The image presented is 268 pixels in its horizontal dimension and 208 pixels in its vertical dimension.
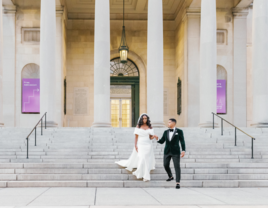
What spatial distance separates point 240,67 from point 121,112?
11.2 metres

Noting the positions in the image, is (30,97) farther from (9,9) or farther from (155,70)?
(155,70)

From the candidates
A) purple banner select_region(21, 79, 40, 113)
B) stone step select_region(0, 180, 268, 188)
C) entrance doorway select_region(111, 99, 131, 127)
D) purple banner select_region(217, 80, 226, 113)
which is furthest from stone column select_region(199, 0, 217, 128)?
purple banner select_region(21, 79, 40, 113)

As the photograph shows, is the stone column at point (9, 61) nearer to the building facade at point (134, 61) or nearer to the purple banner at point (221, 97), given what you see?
the building facade at point (134, 61)

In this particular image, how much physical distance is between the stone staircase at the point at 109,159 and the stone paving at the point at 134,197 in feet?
2.15

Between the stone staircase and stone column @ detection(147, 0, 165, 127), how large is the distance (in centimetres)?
206

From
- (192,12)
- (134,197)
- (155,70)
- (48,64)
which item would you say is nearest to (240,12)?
(192,12)

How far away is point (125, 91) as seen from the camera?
1207 inches

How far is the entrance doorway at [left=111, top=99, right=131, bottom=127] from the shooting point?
99.1 feet

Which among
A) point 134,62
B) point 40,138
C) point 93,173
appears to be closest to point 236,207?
point 93,173

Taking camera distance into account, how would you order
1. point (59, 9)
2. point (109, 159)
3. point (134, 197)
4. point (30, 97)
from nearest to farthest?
point (134, 197) < point (109, 159) < point (30, 97) < point (59, 9)

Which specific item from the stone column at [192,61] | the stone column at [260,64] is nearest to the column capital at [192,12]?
the stone column at [192,61]

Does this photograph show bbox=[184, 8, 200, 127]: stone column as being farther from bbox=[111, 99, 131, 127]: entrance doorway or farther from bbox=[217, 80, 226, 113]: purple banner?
bbox=[111, 99, 131, 127]: entrance doorway

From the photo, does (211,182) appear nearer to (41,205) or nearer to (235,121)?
(41,205)

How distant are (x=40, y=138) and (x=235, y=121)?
16.1 metres
